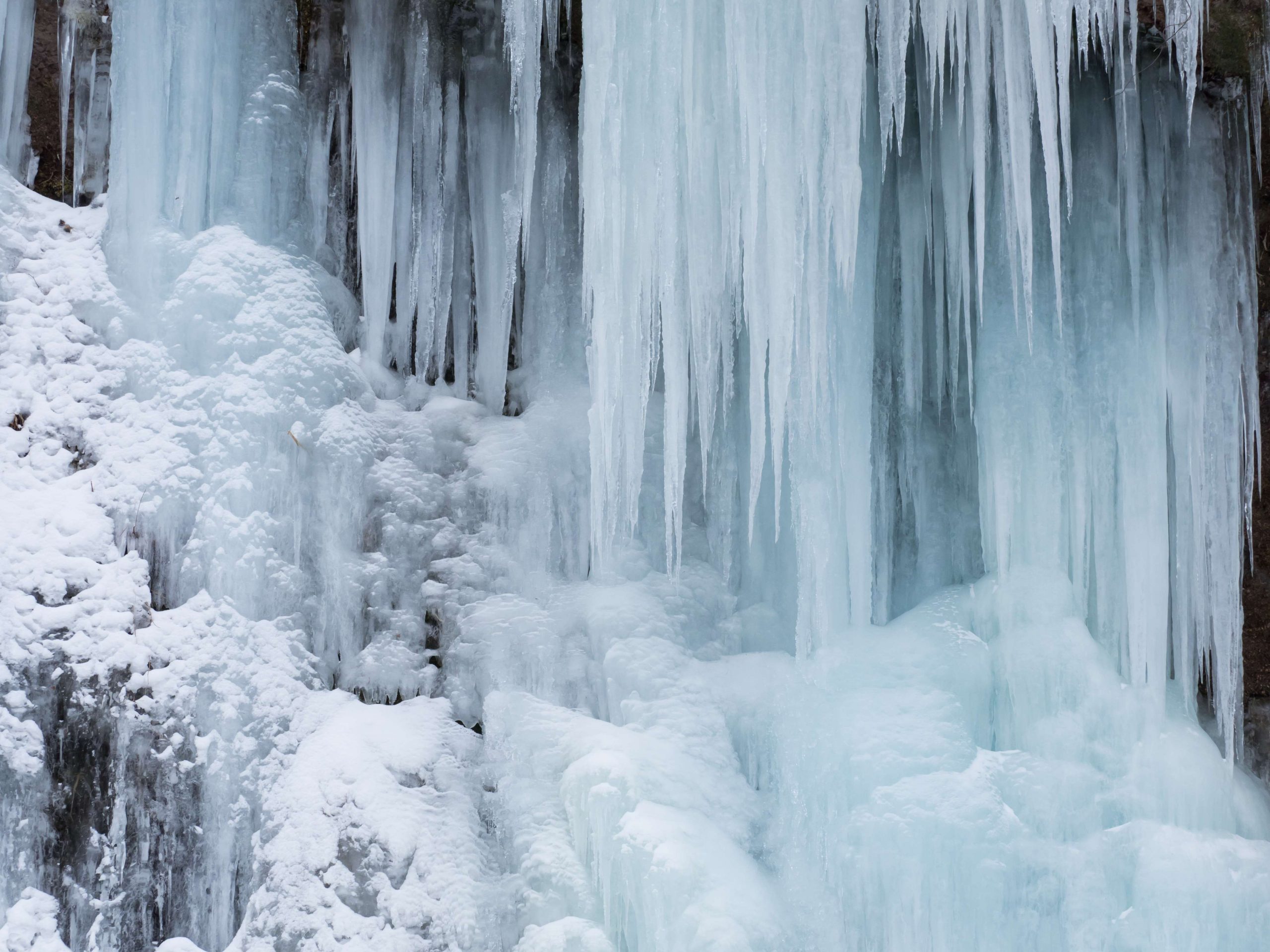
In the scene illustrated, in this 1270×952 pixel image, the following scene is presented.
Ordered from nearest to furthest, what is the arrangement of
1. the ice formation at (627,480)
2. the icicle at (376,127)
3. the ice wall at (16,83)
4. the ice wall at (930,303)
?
the ice formation at (627,480) → the ice wall at (930,303) → the ice wall at (16,83) → the icicle at (376,127)

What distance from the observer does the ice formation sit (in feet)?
12.9

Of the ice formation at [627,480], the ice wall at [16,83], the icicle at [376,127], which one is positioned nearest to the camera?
the ice formation at [627,480]

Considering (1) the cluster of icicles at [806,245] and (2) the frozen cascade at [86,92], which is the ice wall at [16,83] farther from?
(2) the frozen cascade at [86,92]

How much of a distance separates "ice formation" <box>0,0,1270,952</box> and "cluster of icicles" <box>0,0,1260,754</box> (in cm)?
2

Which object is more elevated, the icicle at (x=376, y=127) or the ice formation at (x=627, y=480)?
the icicle at (x=376, y=127)

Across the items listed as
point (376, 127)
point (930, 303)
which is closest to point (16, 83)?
point (376, 127)

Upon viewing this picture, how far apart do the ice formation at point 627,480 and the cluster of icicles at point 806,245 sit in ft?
0.06

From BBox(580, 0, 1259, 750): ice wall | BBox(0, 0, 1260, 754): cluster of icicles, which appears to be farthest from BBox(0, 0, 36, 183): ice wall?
BBox(580, 0, 1259, 750): ice wall

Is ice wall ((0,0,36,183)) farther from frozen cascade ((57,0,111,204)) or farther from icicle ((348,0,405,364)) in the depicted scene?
icicle ((348,0,405,364))

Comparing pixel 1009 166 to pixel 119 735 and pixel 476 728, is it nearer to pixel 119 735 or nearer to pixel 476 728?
pixel 476 728

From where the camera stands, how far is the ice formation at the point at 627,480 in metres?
3.94

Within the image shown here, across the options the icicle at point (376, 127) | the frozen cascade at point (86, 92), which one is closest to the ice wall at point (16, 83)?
the frozen cascade at point (86, 92)

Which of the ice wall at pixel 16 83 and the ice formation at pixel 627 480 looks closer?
the ice formation at pixel 627 480

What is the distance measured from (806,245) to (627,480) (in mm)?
979
